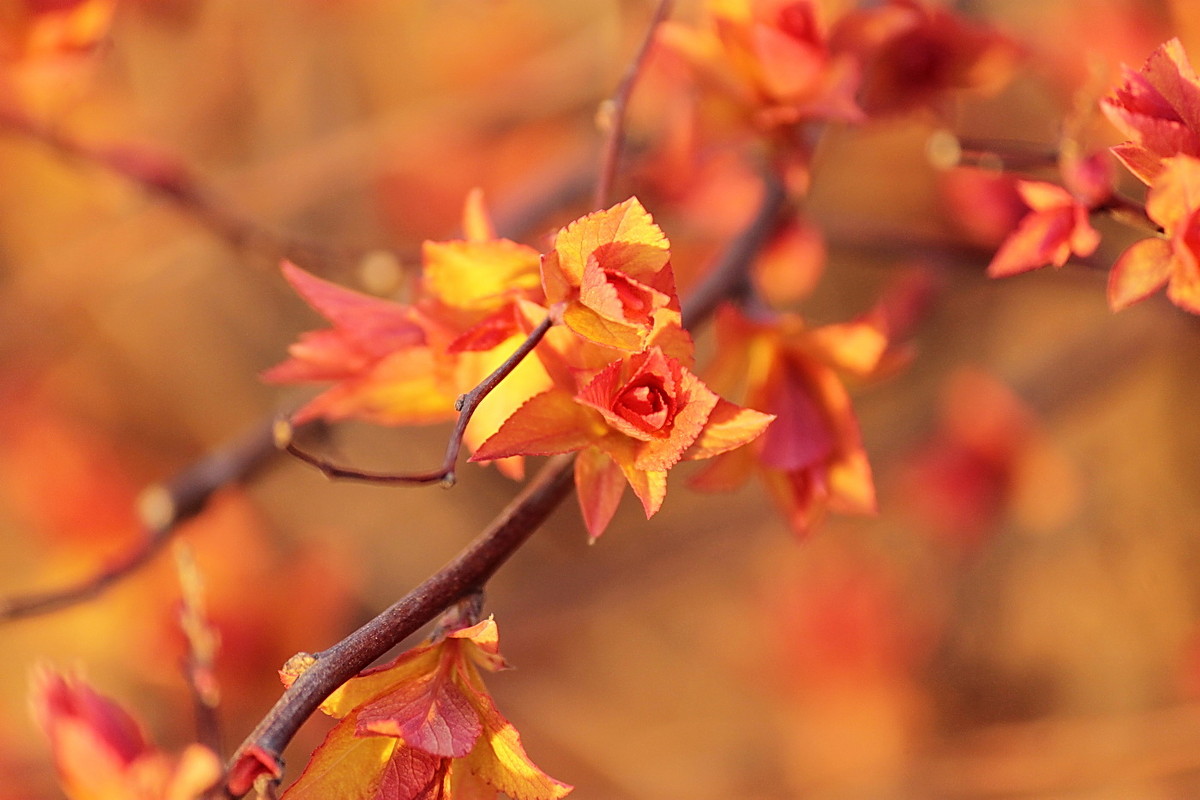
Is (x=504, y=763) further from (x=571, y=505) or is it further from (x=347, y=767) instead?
(x=571, y=505)

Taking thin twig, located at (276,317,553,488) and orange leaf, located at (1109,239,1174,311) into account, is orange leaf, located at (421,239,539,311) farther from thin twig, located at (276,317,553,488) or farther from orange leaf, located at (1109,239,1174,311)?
orange leaf, located at (1109,239,1174,311)

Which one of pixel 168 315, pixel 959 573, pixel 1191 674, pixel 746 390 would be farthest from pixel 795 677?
pixel 168 315

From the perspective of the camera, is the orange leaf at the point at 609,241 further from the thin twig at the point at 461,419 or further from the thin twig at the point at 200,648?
the thin twig at the point at 200,648

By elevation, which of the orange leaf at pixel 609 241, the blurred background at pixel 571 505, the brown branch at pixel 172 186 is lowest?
the blurred background at pixel 571 505

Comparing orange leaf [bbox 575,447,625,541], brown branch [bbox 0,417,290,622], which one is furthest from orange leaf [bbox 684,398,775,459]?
brown branch [bbox 0,417,290,622]

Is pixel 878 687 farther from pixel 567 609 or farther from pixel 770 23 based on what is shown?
pixel 770 23

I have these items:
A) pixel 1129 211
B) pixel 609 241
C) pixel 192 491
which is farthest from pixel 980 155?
pixel 192 491

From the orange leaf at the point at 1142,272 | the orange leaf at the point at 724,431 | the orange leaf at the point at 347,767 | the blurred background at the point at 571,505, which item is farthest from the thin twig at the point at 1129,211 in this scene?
the blurred background at the point at 571,505
